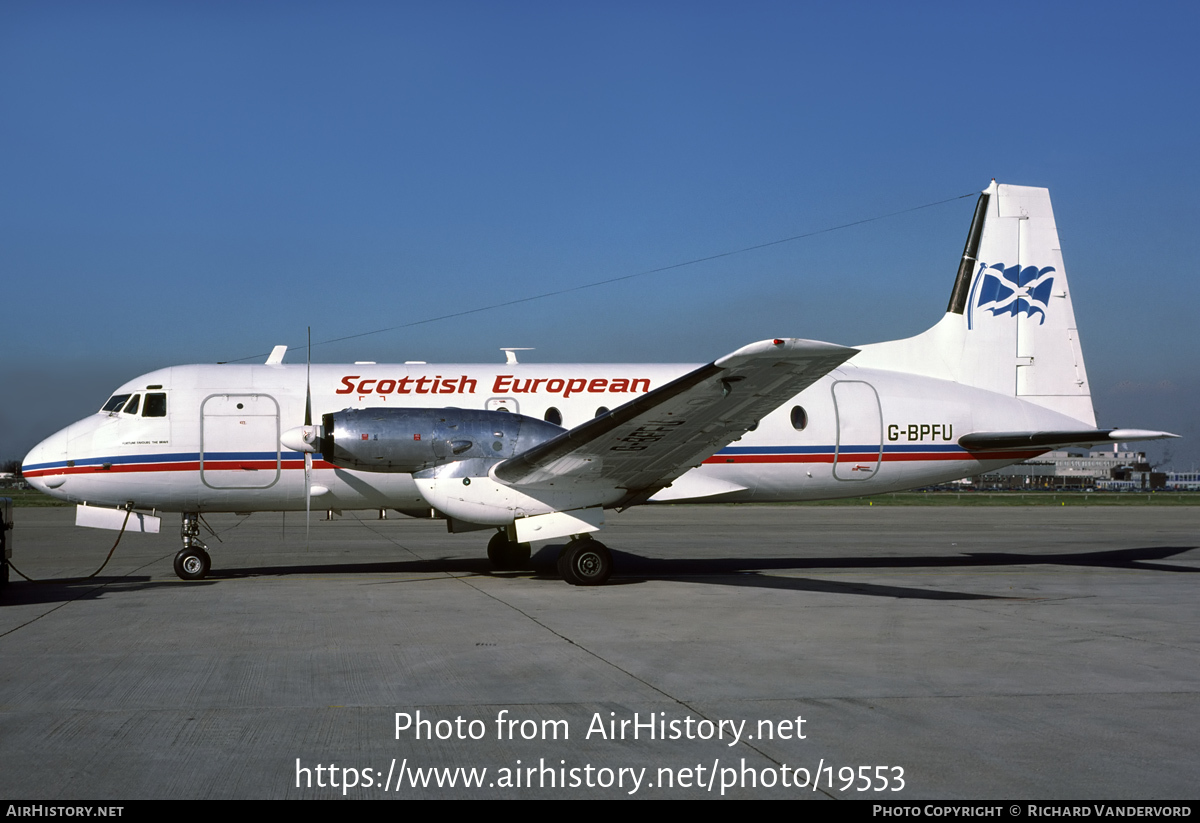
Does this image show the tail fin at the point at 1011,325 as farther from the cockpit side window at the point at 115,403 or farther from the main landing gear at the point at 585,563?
the cockpit side window at the point at 115,403

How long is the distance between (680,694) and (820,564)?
10.9 metres

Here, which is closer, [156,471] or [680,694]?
[680,694]

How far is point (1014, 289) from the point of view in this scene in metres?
17.6

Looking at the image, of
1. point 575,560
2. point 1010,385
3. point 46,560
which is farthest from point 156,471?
point 1010,385

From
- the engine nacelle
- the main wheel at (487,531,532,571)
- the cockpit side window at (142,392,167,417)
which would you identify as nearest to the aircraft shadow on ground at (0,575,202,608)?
the cockpit side window at (142,392,167,417)

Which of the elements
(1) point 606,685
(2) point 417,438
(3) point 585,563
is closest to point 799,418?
(3) point 585,563

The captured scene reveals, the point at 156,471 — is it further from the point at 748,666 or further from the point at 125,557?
the point at 748,666

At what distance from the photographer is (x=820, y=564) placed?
56.9 feet

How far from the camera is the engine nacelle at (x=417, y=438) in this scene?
13398 millimetres

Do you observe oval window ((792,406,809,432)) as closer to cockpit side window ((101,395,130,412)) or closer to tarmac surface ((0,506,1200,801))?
tarmac surface ((0,506,1200,801))

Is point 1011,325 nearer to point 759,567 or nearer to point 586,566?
point 759,567

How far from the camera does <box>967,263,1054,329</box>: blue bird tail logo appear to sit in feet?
57.8

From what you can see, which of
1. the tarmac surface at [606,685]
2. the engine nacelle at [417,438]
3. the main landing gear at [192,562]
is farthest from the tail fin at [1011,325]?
the main landing gear at [192,562]

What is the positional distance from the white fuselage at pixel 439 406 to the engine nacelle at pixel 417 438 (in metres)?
1.49
